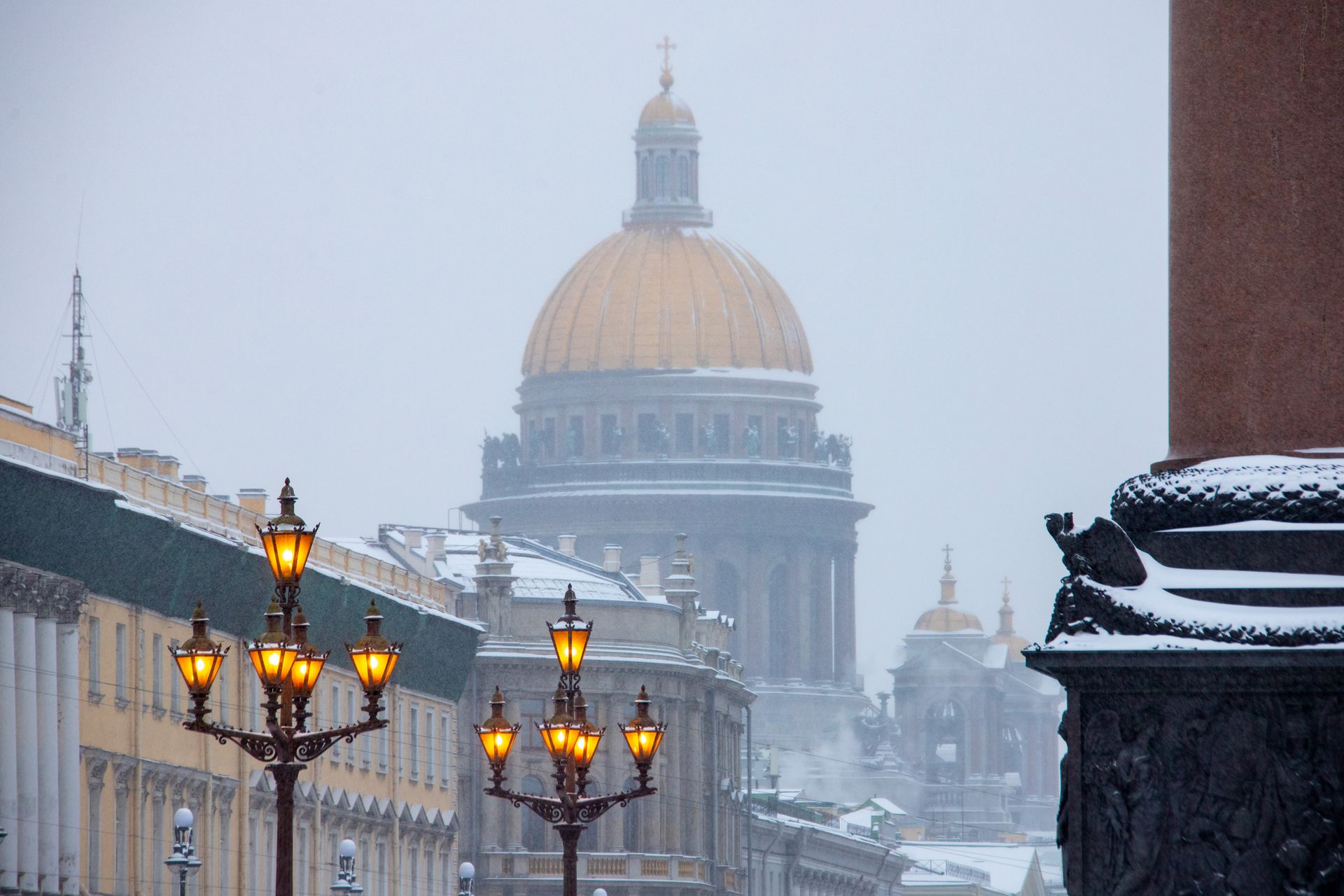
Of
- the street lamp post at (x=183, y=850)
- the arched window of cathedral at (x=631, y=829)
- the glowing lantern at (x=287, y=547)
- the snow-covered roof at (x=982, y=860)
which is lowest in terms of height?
the snow-covered roof at (x=982, y=860)

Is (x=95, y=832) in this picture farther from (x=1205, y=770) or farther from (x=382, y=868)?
(x=1205, y=770)

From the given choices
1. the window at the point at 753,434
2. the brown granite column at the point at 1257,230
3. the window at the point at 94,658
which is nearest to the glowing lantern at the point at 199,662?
the brown granite column at the point at 1257,230

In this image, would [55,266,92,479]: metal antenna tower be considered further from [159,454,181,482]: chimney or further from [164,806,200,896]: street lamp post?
[164,806,200,896]: street lamp post

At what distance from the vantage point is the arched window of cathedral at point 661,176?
6900 inches

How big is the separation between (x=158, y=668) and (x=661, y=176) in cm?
12347

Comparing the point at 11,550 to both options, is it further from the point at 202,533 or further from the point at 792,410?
the point at 792,410

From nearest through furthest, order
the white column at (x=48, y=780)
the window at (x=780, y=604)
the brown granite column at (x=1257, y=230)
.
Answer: the brown granite column at (x=1257, y=230), the white column at (x=48, y=780), the window at (x=780, y=604)

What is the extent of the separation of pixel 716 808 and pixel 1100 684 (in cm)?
9129

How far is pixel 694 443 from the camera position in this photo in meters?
169

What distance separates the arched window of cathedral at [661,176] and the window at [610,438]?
12939 mm

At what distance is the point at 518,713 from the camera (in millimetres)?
90312

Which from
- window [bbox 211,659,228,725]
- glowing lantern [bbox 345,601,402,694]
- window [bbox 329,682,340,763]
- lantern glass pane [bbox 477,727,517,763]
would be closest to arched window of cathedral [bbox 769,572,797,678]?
window [bbox 329,682,340,763]

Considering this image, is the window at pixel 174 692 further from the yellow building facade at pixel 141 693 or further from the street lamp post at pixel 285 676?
the street lamp post at pixel 285 676

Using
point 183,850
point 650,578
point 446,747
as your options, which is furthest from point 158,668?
point 650,578
